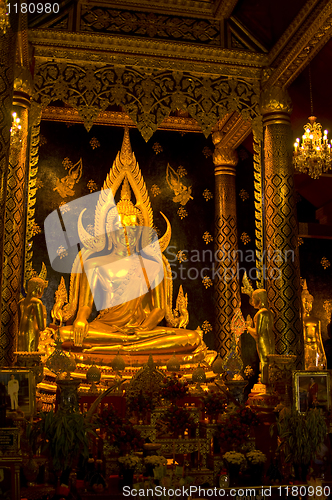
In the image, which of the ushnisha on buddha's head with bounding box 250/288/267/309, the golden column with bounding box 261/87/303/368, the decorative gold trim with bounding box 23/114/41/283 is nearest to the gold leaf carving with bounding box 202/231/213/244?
the golden column with bounding box 261/87/303/368

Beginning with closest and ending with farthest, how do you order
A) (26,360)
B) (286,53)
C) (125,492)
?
(125,492) → (26,360) → (286,53)

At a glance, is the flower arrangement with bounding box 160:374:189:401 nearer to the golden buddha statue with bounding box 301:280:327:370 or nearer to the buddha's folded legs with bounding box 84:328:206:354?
the buddha's folded legs with bounding box 84:328:206:354

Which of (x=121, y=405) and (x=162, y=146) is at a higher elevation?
(x=162, y=146)

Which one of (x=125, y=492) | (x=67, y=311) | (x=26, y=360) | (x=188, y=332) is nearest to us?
(x=125, y=492)

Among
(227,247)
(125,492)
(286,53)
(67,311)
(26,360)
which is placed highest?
(286,53)

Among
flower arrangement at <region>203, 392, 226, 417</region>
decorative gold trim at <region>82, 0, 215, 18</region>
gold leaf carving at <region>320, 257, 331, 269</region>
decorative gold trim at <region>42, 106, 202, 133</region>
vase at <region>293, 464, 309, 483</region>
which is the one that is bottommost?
vase at <region>293, 464, 309, 483</region>

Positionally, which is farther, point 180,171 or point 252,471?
point 180,171

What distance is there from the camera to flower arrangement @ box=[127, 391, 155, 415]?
4.47 metres

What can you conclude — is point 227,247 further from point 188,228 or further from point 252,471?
point 252,471

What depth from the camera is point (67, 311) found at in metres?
7.50

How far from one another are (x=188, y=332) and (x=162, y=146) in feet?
10.3

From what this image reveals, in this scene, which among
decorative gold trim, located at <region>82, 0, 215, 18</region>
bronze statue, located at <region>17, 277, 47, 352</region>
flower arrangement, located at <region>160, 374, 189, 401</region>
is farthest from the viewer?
decorative gold trim, located at <region>82, 0, 215, 18</region>

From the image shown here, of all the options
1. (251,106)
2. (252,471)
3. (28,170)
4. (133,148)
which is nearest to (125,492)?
(252,471)

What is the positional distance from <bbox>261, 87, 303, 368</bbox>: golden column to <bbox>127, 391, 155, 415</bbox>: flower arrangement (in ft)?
6.25
